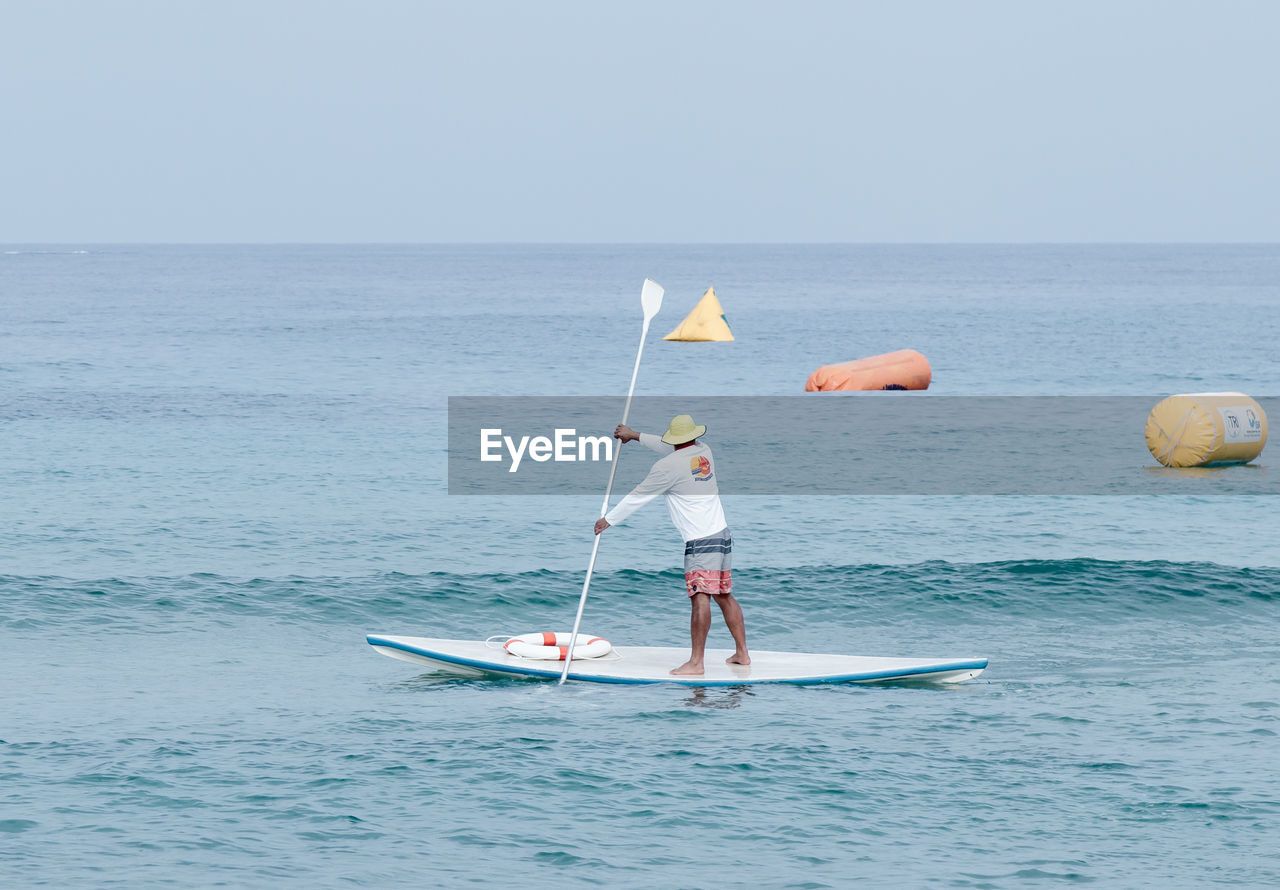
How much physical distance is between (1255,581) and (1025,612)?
11.7 feet

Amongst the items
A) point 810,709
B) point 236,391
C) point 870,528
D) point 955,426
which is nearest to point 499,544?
point 870,528

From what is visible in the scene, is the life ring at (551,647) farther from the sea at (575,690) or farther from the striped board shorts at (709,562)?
the striped board shorts at (709,562)

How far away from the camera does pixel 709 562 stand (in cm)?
1320

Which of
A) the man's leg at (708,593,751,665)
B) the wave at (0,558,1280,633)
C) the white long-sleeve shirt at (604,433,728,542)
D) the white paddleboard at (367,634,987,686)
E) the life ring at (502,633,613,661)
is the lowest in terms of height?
the wave at (0,558,1280,633)

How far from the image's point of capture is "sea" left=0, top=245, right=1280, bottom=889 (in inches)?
387

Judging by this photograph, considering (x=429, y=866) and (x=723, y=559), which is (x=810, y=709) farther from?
(x=429, y=866)

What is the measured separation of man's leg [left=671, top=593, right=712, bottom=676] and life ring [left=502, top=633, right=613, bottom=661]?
882 millimetres

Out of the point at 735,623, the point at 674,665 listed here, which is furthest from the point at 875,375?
the point at 735,623

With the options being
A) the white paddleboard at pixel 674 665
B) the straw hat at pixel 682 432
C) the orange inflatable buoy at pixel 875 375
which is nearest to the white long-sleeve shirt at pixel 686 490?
the straw hat at pixel 682 432

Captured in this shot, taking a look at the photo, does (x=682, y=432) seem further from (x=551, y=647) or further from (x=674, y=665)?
(x=551, y=647)

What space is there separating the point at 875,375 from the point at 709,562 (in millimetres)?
35160

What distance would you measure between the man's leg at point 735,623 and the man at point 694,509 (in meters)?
0.02

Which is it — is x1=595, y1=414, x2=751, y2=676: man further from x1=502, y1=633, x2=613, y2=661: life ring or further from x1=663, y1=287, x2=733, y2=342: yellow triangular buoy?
x1=663, y1=287, x2=733, y2=342: yellow triangular buoy

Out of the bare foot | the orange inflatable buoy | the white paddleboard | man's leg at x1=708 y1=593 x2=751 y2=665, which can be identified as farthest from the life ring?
the orange inflatable buoy
